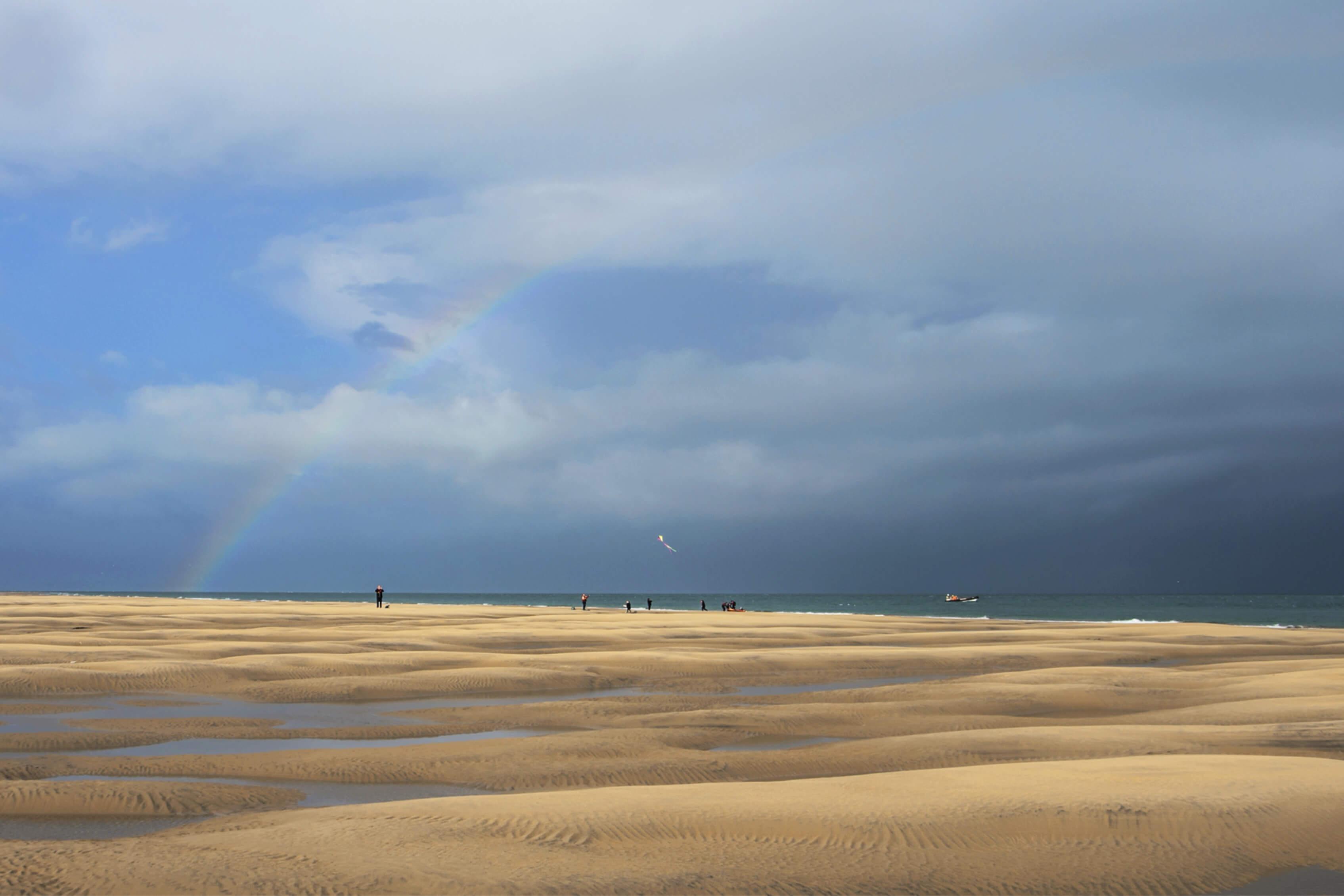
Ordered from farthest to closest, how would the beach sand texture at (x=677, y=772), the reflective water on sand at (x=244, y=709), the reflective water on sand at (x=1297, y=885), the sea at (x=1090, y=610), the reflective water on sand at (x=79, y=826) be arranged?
the sea at (x=1090, y=610) < the reflective water on sand at (x=244, y=709) < the reflective water on sand at (x=79, y=826) < the beach sand texture at (x=677, y=772) < the reflective water on sand at (x=1297, y=885)

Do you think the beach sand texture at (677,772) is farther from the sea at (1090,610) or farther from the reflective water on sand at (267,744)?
the sea at (1090,610)

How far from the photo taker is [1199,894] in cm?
661

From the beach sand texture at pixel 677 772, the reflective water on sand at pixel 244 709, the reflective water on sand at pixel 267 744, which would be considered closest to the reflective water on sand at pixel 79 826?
the beach sand texture at pixel 677 772

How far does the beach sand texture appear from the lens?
268 inches

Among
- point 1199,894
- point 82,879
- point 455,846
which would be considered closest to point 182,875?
point 82,879

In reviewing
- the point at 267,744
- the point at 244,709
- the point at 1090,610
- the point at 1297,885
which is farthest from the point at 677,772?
the point at 1090,610

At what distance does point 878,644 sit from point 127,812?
27950 millimetres

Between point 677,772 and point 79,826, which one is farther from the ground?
point 79,826

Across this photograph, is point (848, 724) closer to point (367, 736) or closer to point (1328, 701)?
point (367, 736)

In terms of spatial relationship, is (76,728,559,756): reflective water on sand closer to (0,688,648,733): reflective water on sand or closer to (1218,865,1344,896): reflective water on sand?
(0,688,648,733): reflective water on sand

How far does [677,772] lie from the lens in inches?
432

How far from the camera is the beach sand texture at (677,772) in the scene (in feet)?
22.3

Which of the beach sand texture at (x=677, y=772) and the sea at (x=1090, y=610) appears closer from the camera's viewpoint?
the beach sand texture at (x=677, y=772)

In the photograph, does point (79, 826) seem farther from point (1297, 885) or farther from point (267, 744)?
point (1297, 885)
